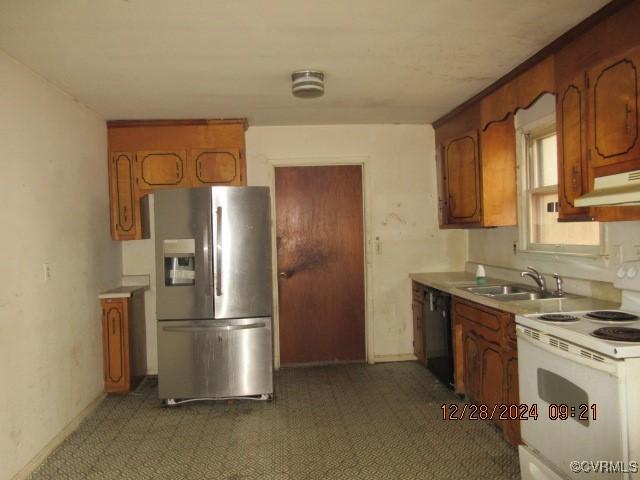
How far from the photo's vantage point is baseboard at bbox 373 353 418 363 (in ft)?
14.8

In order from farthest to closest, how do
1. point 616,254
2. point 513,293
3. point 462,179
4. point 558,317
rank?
1. point 462,179
2. point 513,293
3. point 616,254
4. point 558,317

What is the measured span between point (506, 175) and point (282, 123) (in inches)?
80.1

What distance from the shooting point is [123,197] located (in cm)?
404

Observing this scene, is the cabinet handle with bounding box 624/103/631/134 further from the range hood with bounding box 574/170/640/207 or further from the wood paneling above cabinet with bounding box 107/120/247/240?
the wood paneling above cabinet with bounding box 107/120/247/240

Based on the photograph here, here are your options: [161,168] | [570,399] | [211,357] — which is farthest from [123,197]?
[570,399]

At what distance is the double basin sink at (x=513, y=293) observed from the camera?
3.05 m

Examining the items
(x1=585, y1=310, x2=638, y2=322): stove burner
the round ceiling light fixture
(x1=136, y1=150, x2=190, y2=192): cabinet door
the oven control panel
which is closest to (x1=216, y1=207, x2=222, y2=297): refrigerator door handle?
(x1=136, y1=150, x2=190, y2=192): cabinet door

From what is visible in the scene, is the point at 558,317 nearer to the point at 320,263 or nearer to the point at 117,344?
the point at 320,263

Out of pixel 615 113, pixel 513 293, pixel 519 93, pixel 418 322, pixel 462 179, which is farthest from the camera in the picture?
pixel 418 322

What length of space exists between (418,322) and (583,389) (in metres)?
2.43

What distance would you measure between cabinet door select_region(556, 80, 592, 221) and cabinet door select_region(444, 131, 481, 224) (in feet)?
3.42

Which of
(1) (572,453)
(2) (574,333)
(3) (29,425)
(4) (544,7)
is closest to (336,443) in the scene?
(1) (572,453)

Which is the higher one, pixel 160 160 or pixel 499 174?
pixel 160 160

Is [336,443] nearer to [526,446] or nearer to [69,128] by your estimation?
[526,446]
